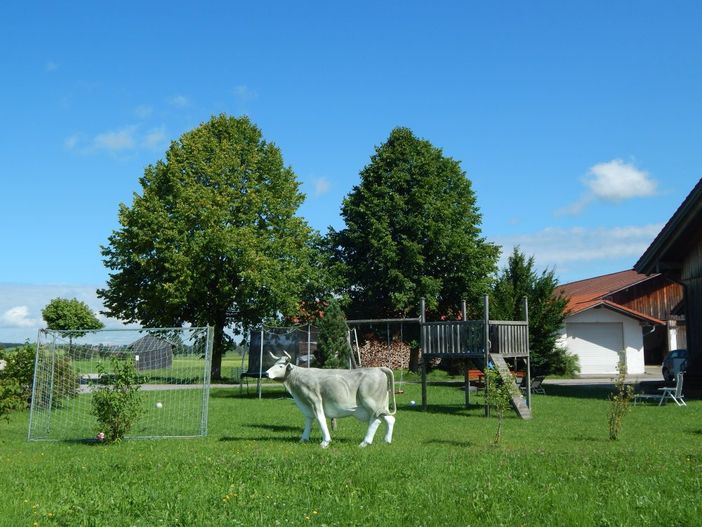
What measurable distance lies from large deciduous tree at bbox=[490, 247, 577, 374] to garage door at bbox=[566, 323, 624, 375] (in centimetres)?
1171

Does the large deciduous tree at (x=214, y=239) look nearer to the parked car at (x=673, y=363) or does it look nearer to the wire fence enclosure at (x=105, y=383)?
the wire fence enclosure at (x=105, y=383)

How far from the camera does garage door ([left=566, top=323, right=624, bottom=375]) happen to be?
4091 cm

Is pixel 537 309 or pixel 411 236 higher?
pixel 411 236

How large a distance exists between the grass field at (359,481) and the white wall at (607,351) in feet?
88.6

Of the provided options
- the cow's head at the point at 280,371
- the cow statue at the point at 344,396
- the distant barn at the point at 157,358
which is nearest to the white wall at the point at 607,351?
the distant barn at the point at 157,358

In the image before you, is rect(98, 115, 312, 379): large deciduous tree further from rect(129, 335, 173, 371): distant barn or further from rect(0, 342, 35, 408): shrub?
rect(0, 342, 35, 408): shrub

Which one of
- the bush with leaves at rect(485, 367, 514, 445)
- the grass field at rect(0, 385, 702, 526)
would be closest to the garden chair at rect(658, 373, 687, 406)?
the grass field at rect(0, 385, 702, 526)

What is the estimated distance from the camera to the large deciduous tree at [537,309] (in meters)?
28.7

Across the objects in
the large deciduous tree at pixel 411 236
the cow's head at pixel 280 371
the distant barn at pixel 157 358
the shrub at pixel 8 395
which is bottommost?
the shrub at pixel 8 395

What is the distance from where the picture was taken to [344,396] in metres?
13.0

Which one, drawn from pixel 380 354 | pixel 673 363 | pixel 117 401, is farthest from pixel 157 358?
pixel 673 363

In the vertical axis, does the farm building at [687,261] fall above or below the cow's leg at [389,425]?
above

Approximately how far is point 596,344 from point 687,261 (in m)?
16.6

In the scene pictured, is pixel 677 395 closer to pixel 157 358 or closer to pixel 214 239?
pixel 157 358
